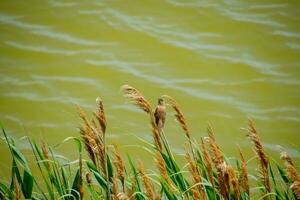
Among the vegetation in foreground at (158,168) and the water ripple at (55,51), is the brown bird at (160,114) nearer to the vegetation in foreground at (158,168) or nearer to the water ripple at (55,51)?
the vegetation in foreground at (158,168)

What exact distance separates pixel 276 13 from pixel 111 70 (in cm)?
231

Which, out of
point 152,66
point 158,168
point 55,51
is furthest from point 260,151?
point 55,51

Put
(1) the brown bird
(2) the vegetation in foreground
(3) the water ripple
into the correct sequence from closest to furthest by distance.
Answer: (2) the vegetation in foreground → (1) the brown bird → (3) the water ripple


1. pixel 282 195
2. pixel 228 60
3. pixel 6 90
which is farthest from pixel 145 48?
pixel 282 195

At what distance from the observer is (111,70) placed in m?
5.18

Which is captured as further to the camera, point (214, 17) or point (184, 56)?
point (214, 17)

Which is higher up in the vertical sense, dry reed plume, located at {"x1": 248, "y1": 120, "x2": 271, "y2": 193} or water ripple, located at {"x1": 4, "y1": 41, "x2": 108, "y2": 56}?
dry reed plume, located at {"x1": 248, "y1": 120, "x2": 271, "y2": 193}

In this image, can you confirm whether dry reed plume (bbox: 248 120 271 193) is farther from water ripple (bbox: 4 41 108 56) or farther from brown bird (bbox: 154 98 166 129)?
water ripple (bbox: 4 41 108 56)

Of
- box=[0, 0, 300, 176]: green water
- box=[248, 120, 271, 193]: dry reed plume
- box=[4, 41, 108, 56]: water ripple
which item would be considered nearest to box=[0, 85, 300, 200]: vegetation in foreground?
box=[248, 120, 271, 193]: dry reed plume

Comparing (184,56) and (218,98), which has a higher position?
(184,56)

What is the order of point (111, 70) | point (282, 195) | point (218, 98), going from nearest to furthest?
1. point (282, 195)
2. point (218, 98)
3. point (111, 70)

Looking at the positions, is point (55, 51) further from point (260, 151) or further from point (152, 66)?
point (260, 151)

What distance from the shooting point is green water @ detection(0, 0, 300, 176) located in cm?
453

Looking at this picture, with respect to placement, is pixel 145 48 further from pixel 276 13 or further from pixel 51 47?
pixel 276 13
